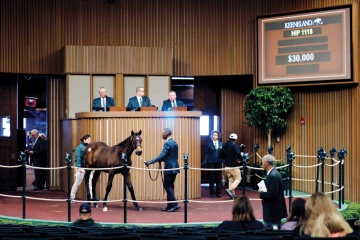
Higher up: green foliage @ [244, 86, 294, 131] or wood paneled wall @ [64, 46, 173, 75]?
wood paneled wall @ [64, 46, 173, 75]

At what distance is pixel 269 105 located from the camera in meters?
16.5

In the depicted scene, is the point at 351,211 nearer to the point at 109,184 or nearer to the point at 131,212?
the point at 131,212

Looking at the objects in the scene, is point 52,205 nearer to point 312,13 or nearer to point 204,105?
point 204,105

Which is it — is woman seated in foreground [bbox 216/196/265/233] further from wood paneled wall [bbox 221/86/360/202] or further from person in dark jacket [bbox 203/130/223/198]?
wood paneled wall [bbox 221/86/360/202]

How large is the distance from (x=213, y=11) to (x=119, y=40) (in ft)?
9.12

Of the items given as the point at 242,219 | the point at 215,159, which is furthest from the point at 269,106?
the point at 242,219

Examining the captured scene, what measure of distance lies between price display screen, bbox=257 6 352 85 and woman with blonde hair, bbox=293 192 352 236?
9821 millimetres

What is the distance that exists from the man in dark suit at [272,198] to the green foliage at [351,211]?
375 centimetres

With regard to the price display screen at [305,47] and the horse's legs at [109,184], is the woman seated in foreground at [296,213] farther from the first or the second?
the price display screen at [305,47]

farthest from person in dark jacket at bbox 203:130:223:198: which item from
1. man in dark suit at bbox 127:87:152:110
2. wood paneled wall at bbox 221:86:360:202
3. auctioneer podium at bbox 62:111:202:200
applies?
wood paneled wall at bbox 221:86:360:202

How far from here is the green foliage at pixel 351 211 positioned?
41.6 feet

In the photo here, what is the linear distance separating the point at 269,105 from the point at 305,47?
68.4 inches

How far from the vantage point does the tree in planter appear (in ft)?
54.2

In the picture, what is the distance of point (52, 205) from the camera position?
46.2 ft
